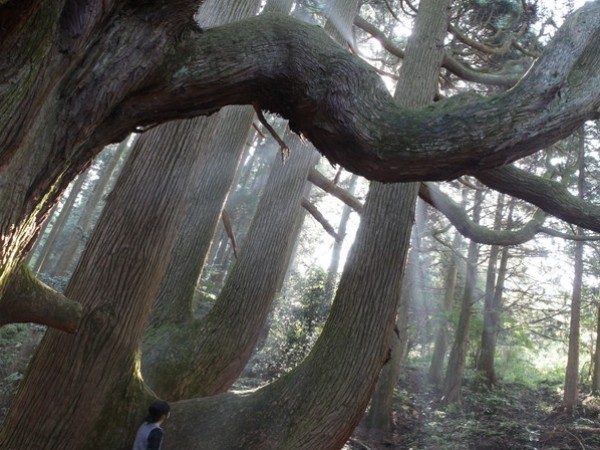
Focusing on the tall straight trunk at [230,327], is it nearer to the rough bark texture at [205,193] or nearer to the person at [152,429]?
the rough bark texture at [205,193]

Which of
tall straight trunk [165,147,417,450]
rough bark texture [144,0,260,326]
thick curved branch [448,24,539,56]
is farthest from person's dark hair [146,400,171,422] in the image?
thick curved branch [448,24,539,56]

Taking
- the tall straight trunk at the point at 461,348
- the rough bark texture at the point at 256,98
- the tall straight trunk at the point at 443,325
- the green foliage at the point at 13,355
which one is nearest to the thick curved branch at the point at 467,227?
the rough bark texture at the point at 256,98

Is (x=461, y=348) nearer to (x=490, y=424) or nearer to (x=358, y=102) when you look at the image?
(x=490, y=424)

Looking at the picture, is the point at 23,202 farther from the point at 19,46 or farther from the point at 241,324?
the point at 241,324

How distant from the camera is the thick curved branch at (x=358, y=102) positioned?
7.46ft

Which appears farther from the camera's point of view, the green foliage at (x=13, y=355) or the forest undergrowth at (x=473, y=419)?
the forest undergrowth at (x=473, y=419)

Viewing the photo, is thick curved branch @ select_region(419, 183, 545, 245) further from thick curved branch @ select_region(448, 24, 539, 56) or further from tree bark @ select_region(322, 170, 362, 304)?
tree bark @ select_region(322, 170, 362, 304)

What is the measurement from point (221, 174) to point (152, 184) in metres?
2.42

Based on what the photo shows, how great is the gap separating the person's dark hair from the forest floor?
19.3ft

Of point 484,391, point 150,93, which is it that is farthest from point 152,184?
point 484,391

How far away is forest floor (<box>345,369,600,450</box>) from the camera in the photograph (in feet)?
30.6

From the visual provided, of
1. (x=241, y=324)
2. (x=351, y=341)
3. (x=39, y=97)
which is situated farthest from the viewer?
(x=241, y=324)

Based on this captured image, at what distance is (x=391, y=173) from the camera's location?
244 centimetres

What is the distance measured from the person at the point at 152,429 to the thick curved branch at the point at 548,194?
354 cm
